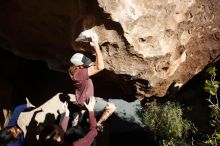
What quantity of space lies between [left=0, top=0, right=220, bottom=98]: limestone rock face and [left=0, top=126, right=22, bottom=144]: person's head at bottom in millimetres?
1050

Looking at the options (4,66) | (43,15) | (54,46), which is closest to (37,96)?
(4,66)

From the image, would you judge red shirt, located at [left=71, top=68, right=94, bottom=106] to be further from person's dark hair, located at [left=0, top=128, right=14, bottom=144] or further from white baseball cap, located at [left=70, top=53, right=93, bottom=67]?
person's dark hair, located at [left=0, top=128, right=14, bottom=144]

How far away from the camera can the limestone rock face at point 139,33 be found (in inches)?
176

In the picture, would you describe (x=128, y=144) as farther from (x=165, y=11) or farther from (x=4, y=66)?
(x=165, y=11)

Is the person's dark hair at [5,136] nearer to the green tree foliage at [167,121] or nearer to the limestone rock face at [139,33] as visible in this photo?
the limestone rock face at [139,33]

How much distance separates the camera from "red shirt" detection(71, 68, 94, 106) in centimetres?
448

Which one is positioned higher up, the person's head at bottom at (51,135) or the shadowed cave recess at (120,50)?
the shadowed cave recess at (120,50)

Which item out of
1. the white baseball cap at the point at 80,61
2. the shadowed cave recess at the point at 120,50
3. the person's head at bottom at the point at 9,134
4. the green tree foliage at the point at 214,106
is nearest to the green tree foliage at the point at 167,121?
the shadowed cave recess at the point at 120,50

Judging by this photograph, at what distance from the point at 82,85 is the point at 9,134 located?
37.0 inches

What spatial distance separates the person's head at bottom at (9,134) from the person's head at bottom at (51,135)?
27cm

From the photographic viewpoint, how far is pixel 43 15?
5.43m

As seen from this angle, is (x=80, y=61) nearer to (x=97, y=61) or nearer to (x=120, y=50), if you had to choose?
(x=97, y=61)

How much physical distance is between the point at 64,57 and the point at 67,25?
1.62 feet

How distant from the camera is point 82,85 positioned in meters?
4.58
